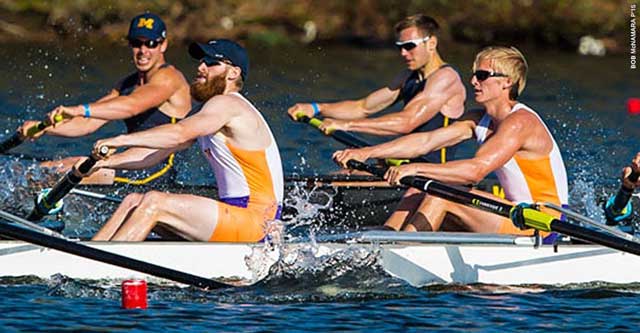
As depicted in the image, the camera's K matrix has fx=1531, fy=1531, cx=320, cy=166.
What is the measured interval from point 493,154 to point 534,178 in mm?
531

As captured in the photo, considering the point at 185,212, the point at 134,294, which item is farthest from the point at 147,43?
the point at 134,294

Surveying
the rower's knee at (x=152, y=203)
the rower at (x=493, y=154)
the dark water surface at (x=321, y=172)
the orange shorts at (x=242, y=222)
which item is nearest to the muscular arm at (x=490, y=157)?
the rower at (x=493, y=154)

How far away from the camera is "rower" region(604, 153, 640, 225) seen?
12141 mm

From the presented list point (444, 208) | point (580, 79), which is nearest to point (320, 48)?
point (580, 79)

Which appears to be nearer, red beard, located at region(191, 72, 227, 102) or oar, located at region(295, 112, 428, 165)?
red beard, located at region(191, 72, 227, 102)

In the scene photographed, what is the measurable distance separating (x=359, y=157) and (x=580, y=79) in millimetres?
16019

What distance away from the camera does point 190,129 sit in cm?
1089

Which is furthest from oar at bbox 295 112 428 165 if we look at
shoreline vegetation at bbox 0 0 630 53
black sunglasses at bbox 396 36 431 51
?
shoreline vegetation at bbox 0 0 630 53

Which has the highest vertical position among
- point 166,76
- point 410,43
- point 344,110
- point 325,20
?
point 325,20

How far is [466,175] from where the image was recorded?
1116 centimetres

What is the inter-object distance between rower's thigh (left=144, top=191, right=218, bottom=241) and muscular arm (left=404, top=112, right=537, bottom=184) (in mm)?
1552

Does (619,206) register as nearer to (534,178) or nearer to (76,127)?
(534,178)

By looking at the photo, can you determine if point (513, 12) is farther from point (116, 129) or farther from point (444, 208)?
point (444, 208)

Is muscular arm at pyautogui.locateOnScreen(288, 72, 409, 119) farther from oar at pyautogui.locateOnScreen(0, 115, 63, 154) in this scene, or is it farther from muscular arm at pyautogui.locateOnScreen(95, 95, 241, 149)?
muscular arm at pyautogui.locateOnScreen(95, 95, 241, 149)
